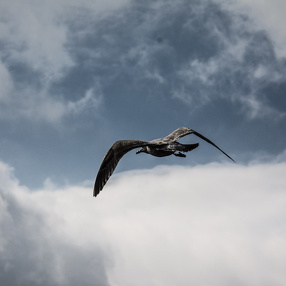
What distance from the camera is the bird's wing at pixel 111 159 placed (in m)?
21.9

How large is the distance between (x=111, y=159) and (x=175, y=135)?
176 inches

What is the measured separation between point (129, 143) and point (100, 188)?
304 cm

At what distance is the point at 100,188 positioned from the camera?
75.1ft

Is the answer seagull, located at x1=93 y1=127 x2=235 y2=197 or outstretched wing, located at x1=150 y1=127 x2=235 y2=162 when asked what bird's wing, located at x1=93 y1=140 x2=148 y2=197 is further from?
outstretched wing, located at x1=150 y1=127 x2=235 y2=162

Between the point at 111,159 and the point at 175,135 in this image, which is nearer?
the point at 111,159

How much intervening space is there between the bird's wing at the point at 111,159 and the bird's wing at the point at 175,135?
1.97 meters

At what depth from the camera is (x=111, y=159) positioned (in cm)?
2295

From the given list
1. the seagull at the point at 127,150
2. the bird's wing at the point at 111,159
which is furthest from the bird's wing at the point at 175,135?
the bird's wing at the point at 111,159

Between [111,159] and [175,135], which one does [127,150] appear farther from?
[175,135]

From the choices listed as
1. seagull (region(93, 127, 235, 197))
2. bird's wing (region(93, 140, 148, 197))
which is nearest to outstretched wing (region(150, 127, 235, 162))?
seagull (region(93, 127, 235, 197))

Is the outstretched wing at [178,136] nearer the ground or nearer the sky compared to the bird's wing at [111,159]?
nearer the sky

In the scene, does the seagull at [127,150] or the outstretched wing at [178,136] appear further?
the outstretched wing at [178,136]

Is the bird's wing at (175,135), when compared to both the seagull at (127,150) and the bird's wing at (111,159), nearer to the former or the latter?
the seagull at (127,150)

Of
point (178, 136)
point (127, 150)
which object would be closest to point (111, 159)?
point (127, 150)
